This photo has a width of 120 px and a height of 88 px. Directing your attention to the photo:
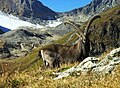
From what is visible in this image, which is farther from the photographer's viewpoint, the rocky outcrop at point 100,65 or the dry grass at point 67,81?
the rocky outcrop at point 100,65

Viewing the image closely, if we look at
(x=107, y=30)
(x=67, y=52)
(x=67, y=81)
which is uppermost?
(x=67, y=81)

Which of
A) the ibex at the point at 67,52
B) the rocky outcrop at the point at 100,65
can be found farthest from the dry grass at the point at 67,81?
the ibex at the point at 67,52

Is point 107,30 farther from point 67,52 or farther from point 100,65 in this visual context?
point 100,65

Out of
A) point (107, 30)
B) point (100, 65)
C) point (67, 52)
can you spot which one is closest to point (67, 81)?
point (100, 65)

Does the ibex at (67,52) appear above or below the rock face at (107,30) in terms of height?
above

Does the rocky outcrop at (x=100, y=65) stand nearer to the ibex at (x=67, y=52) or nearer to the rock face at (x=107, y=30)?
the ibex at (x=67, y=52)

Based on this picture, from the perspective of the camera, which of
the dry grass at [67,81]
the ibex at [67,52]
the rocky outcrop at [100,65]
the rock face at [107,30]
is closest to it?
the dry grass at [67,81]

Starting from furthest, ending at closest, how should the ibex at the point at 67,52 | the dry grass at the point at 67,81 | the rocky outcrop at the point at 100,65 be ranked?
1. the ibex at the point at 67,52
2. the rocky outcrop at the point at 100,65
3. the dry grass at the point at 67,81

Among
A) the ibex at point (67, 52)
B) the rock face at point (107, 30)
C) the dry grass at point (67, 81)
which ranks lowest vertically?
the rock face at point (107, 30)

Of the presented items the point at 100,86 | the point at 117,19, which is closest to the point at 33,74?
the point at 100,86

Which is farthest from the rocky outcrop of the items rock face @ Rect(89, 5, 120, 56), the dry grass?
rock face @ Rect(89, 5, 120, 56)

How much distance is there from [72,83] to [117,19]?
109 metres

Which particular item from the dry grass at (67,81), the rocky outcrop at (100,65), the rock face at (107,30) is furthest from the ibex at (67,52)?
the rock face at (107,30)

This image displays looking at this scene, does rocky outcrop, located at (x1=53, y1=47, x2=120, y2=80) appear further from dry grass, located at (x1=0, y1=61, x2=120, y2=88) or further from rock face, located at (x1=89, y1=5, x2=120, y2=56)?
rock face, located at (x1=89, y1=5, x2=120, y2=56)
